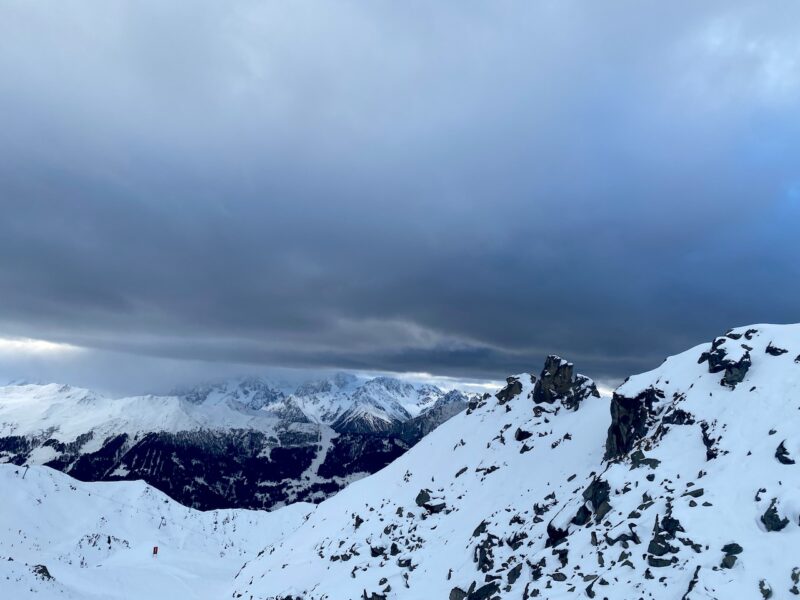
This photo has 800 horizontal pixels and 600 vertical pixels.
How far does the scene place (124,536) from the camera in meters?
165

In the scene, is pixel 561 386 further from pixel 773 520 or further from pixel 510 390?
pixel 773 520

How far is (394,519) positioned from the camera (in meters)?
57.9

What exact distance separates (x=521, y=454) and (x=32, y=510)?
192620 millimetres

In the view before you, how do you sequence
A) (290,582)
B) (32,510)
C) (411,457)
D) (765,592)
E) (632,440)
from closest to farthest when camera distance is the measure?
(765,592), (632,440), (290,582), (411,457), (32,510)

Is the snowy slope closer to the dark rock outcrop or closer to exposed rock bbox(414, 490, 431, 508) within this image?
the dark rock outcrop

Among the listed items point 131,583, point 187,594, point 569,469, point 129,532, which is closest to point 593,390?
point 569,469

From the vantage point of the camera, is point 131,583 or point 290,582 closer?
point 290,582

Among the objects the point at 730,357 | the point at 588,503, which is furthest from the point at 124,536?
the point at 730,357

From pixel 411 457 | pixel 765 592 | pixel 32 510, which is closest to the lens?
pixel 765 592

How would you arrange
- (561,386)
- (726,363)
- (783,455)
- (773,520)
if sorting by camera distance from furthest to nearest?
(561,386) < (726,363) < (783,455) < (773,520)

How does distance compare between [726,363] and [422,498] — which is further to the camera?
[422,498]

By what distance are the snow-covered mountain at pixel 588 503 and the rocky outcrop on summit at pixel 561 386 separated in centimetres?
20

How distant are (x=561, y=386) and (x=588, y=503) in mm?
34182

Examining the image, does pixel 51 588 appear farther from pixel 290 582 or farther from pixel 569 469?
pixel 569 469
